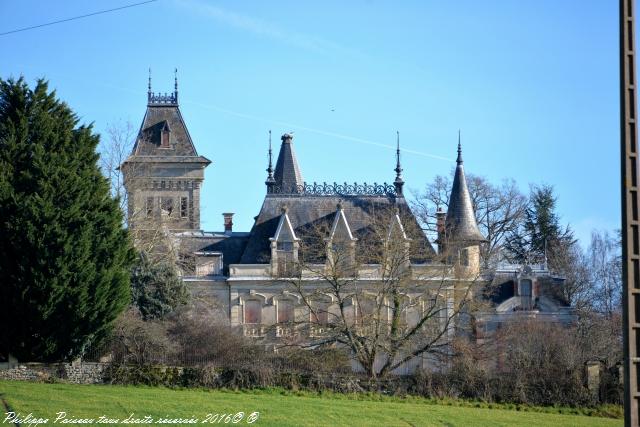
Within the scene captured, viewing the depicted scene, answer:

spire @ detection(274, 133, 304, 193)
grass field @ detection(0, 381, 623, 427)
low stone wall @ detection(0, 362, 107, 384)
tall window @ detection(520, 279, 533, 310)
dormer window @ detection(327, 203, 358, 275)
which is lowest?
grass field @ detection(0, 381, 623, 427)

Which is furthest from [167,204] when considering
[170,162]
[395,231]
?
[395,231]

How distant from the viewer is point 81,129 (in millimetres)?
32281

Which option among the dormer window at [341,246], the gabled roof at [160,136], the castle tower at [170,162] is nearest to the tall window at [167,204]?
the castle tower at [170,162]

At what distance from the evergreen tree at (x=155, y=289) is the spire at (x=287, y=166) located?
19153mm

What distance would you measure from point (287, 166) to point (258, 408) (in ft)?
109

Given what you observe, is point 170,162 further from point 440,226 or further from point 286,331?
point 286,331

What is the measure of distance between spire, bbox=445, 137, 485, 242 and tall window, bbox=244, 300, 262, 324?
886 centimetres

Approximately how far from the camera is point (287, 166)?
59.1 meters

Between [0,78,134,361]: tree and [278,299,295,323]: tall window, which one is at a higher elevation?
[0,78,134,361]: tree

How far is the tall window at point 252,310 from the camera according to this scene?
47719mm

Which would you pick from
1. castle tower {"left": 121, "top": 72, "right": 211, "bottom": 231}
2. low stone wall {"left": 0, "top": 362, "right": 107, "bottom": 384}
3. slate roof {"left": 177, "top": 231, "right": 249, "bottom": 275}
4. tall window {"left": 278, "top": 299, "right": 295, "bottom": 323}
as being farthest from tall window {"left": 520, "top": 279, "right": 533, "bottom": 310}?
low stone wall {"left": 0, "top": 362, "right": 107, "bottom": 384}

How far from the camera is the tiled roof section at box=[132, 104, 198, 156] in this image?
59000 mm

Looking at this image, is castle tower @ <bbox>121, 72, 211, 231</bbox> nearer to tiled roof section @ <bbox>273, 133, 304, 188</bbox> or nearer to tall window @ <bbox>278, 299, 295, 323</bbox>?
tiled roof section @ <bbox>273, 133, 304, 188</bbox>

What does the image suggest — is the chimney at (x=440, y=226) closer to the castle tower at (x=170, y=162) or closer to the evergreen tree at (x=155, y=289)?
the castle tower at (x=170, y=162)
